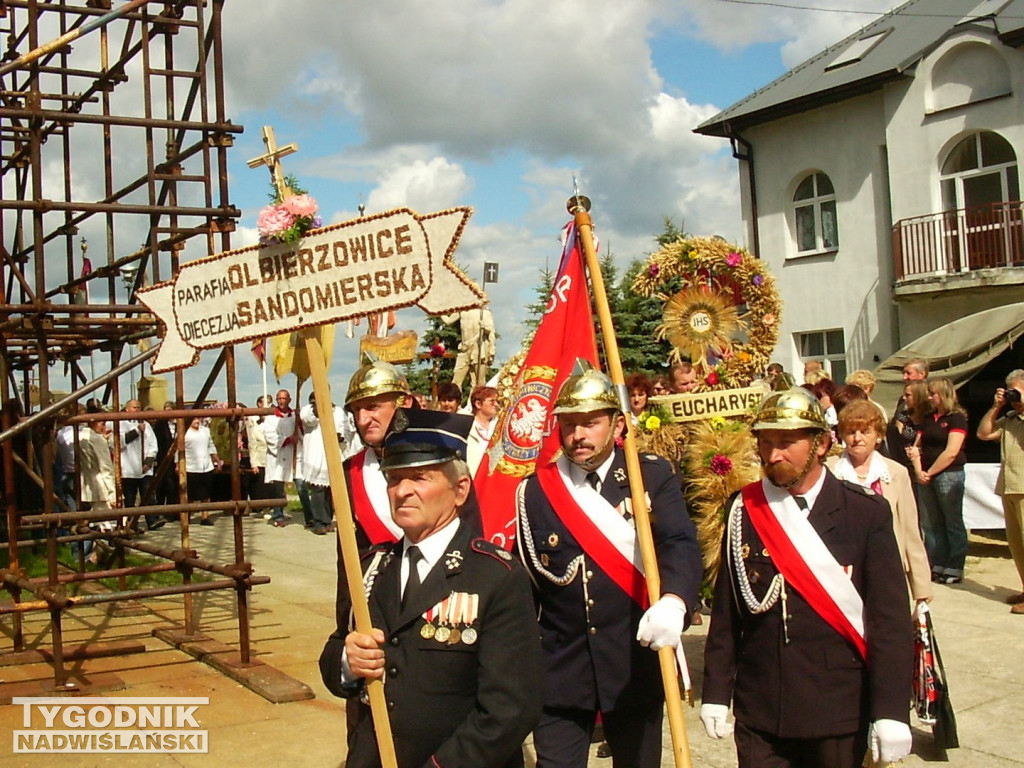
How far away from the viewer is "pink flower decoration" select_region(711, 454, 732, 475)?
6.31m

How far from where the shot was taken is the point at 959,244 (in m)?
20.8

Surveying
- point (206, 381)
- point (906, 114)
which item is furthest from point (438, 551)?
point (906, 114)

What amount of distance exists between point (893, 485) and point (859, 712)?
2316 millimetres

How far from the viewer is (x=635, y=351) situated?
28.6 metres

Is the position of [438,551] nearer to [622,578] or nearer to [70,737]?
[622,578]

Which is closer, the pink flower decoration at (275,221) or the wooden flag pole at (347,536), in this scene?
the wooden flag pole at (347,536)

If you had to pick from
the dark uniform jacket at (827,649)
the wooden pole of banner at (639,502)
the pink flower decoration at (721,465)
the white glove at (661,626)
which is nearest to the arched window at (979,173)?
the pink flower decoration at (721,465)

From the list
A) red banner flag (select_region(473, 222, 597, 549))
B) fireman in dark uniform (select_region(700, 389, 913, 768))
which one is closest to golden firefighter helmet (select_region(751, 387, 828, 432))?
fireman in dark uniform (select_region(700, 389, 913, 768))

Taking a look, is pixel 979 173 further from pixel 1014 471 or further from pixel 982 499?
pixel 1014 471

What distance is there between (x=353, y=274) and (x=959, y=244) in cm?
1955

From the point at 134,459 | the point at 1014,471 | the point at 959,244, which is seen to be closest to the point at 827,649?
the point at 1014,471

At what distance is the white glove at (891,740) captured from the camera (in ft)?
11.1

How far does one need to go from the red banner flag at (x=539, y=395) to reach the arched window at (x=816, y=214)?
19.3m

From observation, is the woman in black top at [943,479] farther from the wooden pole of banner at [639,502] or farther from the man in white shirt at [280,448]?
the man in white shirt at [280,448]
